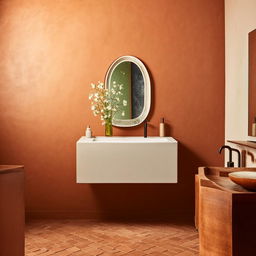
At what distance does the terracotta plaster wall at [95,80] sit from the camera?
390cm

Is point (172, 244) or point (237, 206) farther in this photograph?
point (172, 244)

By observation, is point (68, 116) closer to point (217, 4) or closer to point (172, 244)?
point (172, 244)

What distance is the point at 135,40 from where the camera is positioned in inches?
154

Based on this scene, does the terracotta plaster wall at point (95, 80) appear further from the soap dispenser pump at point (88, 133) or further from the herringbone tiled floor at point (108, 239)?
the herringbone tiled floor at point (108, 239)

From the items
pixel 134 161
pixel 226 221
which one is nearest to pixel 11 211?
pixel 226 221

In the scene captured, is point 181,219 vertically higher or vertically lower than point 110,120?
lower

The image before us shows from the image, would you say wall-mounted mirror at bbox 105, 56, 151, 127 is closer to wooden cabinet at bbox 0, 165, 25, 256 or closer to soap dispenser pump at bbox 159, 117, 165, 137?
soap dispenser pump at bbox 159, 117, 165, 137

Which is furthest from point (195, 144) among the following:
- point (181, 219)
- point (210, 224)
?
point (210, 224)

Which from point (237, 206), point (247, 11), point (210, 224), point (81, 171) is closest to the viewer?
point (237, 206)

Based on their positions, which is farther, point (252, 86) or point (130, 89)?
point (130, 89)

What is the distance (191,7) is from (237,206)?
288 cm

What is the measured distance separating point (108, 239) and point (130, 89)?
155 cm

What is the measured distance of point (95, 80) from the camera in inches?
155

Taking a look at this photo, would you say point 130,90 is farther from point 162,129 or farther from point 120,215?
point 120,215
